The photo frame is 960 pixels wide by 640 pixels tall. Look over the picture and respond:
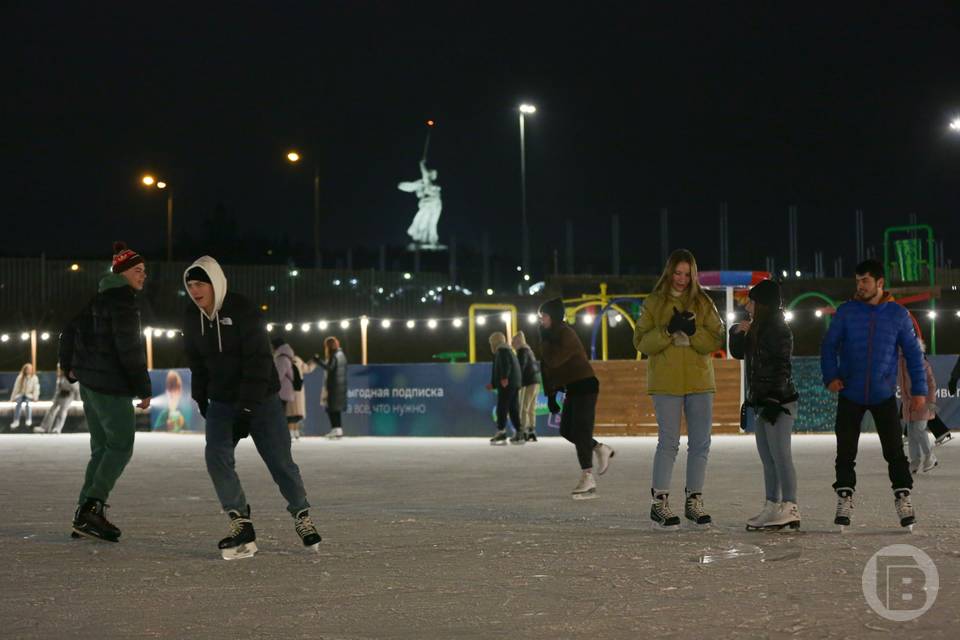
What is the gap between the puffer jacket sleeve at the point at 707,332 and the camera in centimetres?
790

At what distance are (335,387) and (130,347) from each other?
1389 centimetres

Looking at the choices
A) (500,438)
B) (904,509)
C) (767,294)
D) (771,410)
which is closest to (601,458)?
(771,410)

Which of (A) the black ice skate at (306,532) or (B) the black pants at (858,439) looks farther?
(B) the black pants at (858,439)

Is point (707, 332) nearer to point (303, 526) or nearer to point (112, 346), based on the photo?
point (303, 526)

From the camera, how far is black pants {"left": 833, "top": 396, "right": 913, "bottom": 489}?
25.1ft

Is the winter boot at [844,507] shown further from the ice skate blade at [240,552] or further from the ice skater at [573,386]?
the ice skate blade at [240,552]

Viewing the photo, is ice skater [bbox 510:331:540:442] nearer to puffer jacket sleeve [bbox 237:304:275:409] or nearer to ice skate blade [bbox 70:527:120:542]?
ice skate blade [bbox 70:527:120:542]

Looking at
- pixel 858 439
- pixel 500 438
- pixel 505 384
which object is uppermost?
pixel 505 384

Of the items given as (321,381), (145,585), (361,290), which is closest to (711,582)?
(145,585)

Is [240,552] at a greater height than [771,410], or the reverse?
[771,410]

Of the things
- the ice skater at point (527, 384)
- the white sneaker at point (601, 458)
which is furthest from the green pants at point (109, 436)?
the ice skater at point (527, 384)

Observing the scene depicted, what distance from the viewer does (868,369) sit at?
7.63 meters

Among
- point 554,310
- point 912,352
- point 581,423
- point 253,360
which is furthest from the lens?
point 554,310

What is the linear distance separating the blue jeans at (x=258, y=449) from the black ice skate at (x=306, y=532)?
5 centimetres
